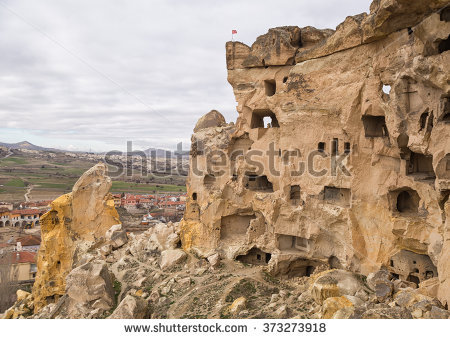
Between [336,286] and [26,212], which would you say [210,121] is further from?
[26,212]

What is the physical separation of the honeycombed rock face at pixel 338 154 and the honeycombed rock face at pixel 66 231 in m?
8.70

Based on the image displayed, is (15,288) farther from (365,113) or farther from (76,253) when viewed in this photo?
(365,113)

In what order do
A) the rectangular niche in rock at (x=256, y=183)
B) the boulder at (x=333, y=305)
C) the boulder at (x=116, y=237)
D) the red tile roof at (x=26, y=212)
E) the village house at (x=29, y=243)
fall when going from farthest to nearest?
the red tile roof at (x=26, y=212), the village house at (x=29, y=243), the boulder at (x=116, y=237), the rectangular niche in rock at (x=256, y=183), the boulder at (x=333, y=305)

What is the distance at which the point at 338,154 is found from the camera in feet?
57.0

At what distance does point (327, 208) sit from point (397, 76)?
726cm

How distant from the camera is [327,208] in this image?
58.3ft

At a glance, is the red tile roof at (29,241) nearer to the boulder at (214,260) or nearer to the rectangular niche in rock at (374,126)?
the boulder at (214,260)

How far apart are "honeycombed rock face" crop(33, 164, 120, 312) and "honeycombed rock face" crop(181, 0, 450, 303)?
870cm

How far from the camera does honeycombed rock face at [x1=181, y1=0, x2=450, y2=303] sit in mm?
12836

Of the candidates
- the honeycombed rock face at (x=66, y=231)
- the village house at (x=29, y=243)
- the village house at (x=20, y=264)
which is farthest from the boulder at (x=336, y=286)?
the village house at (x=29, y=243)

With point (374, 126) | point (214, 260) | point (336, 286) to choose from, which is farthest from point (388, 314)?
point (214, 260)

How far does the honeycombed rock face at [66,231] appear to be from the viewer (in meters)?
26.1

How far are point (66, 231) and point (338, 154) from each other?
21403 mm

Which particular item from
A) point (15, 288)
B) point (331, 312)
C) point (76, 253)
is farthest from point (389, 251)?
point (15, 288)
